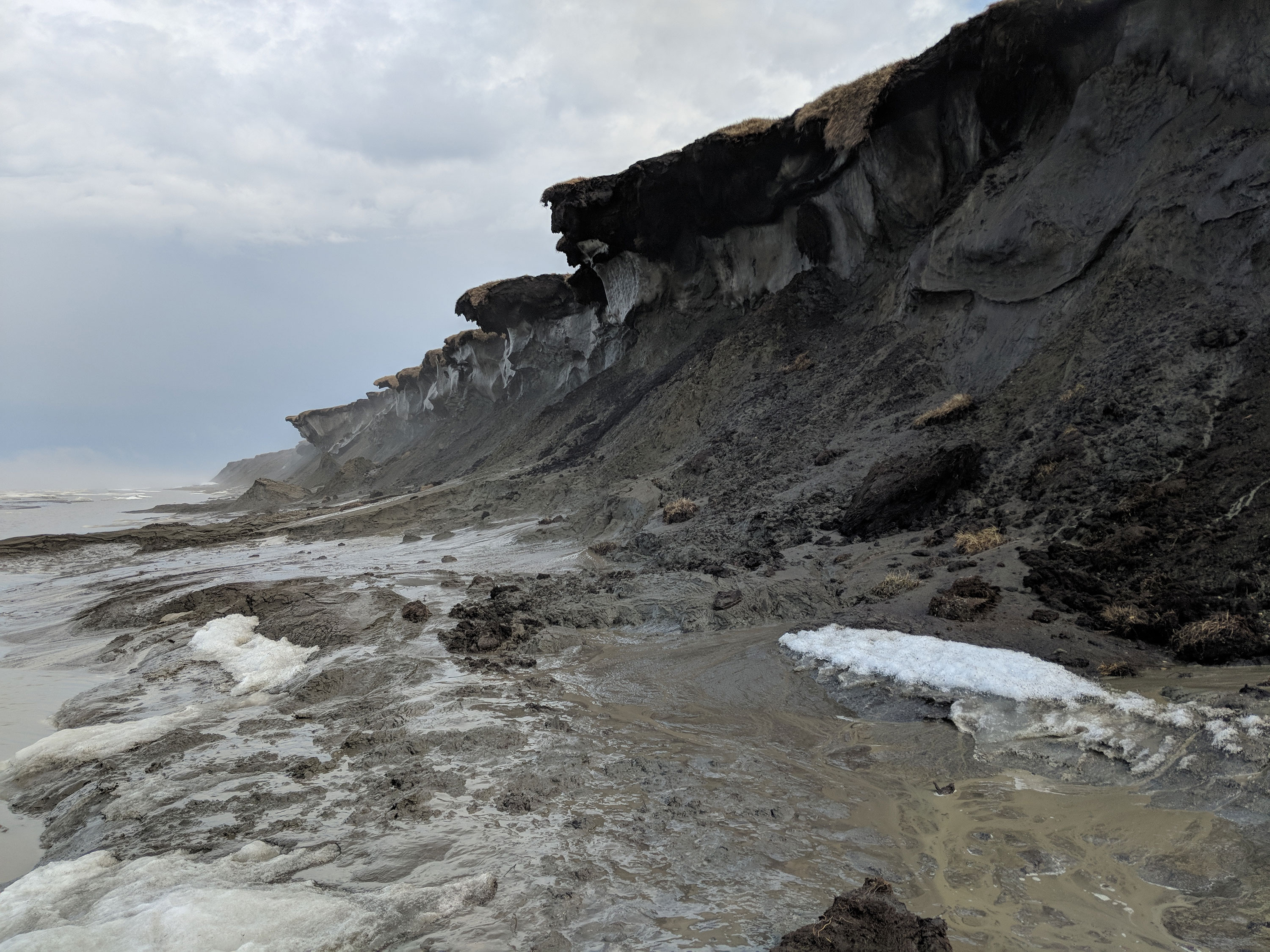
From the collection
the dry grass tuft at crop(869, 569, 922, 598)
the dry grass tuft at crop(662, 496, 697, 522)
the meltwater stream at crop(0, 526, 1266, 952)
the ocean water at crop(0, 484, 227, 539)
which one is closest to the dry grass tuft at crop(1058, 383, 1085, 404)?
the dry grass tuft at crop(869, 569, 922, 598)

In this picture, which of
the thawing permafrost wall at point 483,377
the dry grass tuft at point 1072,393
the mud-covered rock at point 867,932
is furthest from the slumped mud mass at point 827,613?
the thawing permafrost wall at point 483,377

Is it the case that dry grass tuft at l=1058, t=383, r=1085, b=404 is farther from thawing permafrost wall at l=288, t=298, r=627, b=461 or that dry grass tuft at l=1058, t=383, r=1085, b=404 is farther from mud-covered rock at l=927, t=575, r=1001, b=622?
thawing permafrost wall at l=288, t=298, r=627, b=461

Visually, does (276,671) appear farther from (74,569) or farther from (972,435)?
(74,569)

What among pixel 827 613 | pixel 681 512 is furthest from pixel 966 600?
pixel 681 512

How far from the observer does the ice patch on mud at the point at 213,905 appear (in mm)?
Result: 2721

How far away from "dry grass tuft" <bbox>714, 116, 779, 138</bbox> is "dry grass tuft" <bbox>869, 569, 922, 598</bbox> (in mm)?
17178

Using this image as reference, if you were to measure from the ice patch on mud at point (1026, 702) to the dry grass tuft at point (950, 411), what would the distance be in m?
7.23

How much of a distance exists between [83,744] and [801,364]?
58.0 feet

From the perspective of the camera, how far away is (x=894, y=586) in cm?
862

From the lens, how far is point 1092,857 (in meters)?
3.47

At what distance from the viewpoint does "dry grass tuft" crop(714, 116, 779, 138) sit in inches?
826

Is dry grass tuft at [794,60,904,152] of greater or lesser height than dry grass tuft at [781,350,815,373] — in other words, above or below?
above

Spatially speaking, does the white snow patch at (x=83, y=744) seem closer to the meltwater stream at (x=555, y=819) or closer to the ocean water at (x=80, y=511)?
the meltwater stream at (x=555, y=819)

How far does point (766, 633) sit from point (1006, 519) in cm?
422
